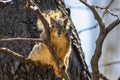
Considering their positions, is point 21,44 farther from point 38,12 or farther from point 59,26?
point 38,12

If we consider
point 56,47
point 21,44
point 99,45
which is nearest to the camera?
point 99,45

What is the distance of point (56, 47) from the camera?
234cm

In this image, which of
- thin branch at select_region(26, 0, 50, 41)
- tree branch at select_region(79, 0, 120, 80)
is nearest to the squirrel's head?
tree branch at select_region(79, 0, 120, 80)

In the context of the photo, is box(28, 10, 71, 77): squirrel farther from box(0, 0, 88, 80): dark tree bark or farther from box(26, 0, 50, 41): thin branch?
box(26, 0, 50, 41): thin branch

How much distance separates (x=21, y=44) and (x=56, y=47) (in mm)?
208

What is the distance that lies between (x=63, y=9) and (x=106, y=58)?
3377 mm

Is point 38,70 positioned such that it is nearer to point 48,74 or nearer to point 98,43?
point 48,74

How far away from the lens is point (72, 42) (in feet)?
8.46

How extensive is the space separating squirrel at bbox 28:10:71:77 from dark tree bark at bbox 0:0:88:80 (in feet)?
0.18

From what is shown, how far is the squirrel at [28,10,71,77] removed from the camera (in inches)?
92.8

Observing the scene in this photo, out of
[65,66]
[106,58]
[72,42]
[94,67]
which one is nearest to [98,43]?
[94,67]

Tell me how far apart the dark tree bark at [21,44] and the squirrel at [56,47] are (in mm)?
54

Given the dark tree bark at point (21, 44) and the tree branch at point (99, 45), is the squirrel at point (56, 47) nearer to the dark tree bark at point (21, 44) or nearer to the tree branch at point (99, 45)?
the dark tree bark at point (21, 44)

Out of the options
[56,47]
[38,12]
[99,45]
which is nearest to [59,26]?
[56,47]
